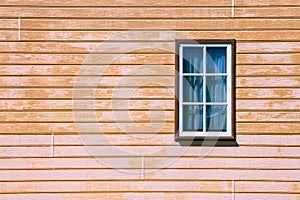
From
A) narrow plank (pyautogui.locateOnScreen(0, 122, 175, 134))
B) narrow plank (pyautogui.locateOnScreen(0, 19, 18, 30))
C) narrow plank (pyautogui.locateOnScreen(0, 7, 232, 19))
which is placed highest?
narrow plank (pyautogui.locateOnScreen(0, 7, 232, 19))

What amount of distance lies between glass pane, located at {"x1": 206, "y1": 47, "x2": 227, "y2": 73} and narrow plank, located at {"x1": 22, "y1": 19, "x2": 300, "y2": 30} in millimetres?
251

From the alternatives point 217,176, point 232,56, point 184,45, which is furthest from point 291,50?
point 217,176

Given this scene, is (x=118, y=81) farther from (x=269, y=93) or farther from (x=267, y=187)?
(x=267, y=187)

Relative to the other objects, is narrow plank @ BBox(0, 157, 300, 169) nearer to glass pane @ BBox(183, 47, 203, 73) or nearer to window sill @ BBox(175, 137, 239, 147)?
window sill @ BBox(175, 137, 239, 147)

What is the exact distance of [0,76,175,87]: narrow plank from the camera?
5.57 metres

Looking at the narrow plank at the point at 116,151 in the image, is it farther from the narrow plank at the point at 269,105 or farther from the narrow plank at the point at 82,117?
the narrow plank at the point at 269,105

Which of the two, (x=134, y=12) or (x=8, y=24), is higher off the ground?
(x=134, y=12)

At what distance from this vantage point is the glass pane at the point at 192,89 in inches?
221

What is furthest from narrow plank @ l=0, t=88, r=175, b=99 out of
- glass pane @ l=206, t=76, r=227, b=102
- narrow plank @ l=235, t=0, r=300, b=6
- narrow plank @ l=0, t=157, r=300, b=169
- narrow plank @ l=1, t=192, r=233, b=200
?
narrow plank @ l=235, t=0, r=300, b=6

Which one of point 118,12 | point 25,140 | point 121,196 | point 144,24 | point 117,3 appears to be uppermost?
point 117,3

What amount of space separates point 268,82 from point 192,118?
3.13ft

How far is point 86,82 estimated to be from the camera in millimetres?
5590

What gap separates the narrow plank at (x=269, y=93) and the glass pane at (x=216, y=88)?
178mm

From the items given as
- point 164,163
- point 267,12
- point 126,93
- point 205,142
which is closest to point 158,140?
point 164,163
